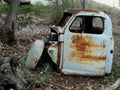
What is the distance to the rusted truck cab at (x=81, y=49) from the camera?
31.6 feet

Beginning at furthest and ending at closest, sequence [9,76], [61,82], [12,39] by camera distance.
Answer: [12,39]
[61,82]
[9,76]

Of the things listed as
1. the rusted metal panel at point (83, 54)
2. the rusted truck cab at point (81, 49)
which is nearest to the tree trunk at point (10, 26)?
the rusted truck cab at point (81, 49)

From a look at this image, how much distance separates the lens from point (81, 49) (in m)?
9.67

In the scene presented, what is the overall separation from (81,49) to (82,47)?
5cm

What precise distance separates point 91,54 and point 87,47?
0.20m

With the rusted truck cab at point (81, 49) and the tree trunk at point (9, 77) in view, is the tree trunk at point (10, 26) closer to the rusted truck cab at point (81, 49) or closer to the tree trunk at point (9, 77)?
the rusted truck cab at point (81, 49)

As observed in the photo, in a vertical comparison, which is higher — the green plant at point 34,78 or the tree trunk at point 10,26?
the tree trunk at point 10,26

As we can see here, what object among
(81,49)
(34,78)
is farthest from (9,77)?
(81,49)

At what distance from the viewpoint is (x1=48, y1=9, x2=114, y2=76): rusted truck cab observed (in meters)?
9.62

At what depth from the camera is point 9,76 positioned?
6781 mm

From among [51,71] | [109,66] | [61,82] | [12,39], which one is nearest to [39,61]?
Answer: [51,71]

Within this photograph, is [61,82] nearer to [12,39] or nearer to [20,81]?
[20,81]

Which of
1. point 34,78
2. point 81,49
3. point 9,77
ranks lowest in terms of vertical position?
point 34,78

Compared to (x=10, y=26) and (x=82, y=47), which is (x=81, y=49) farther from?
(x=10, y=26)
